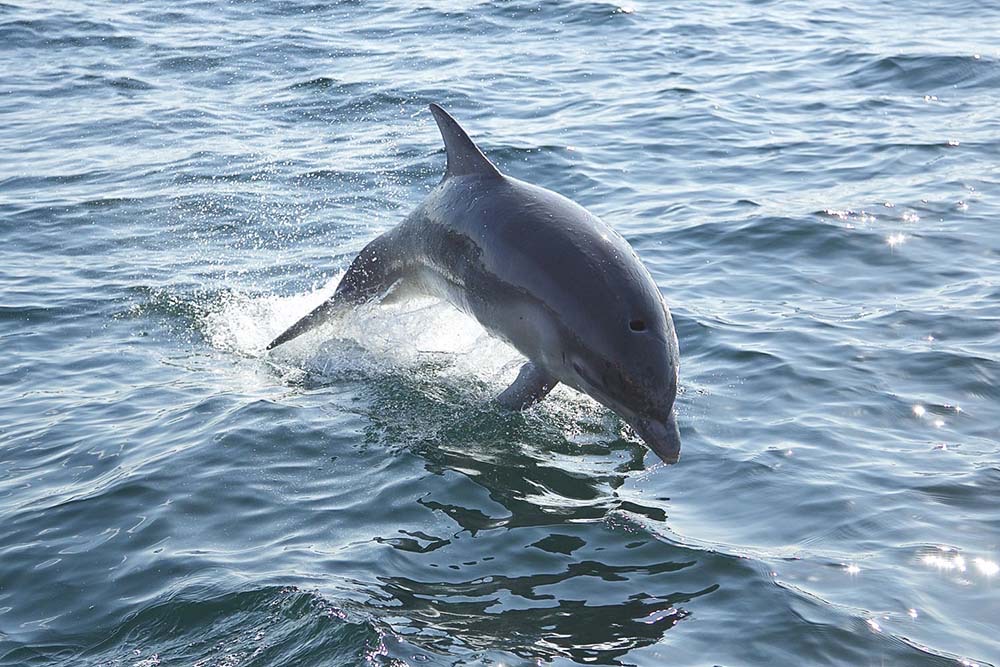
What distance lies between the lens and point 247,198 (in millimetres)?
15375

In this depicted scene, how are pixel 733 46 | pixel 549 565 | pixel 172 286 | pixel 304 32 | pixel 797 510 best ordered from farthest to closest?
pixel 304 32 < pixel 733 46 < pixel 172 286 < pixel 797 510 < pixel 549 565

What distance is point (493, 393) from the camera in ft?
31.8

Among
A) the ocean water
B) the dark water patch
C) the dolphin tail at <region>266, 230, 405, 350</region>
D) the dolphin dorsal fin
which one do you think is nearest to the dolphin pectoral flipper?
the ocean water

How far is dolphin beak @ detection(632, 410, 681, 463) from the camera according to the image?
24.8 feet

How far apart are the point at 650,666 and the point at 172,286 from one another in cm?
770

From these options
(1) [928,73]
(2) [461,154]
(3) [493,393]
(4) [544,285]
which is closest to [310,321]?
(3) [493,393]

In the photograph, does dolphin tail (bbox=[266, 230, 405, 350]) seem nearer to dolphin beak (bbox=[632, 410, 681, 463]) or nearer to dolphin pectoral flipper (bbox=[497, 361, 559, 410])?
dolphin pectoral flipper (bbox=[497, 361, 559, 410])

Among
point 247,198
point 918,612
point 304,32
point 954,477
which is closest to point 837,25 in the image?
point 304,32

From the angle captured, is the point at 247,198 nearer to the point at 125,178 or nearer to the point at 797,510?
the point at 125,178

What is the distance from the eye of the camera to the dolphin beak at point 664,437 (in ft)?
24.8

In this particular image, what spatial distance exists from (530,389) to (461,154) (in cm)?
198

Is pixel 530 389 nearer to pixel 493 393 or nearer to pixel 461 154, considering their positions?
pixel 493 393

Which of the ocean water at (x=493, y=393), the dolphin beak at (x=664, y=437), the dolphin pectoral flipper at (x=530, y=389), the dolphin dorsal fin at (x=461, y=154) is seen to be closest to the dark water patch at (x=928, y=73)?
the ocean water at (x=493, y=393)

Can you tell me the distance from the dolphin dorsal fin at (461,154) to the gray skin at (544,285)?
11 mm
